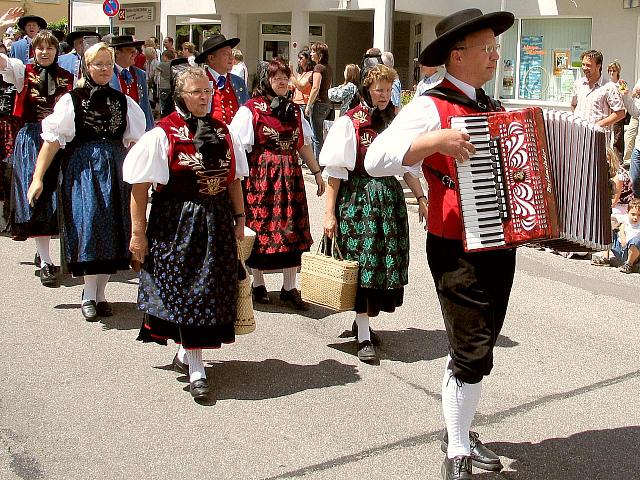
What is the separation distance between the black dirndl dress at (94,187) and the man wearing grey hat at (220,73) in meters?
1.22

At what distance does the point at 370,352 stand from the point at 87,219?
7.04 feet

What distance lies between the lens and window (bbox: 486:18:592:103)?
1841cm

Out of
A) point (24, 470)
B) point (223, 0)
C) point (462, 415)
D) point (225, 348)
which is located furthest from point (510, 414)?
point (223, 0)

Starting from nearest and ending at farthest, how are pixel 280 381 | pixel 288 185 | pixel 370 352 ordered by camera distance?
pixel 280 381
pixel 370 352
pixel 288 185

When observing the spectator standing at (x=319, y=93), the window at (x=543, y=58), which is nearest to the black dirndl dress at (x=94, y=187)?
the spectator standing at (x=319, y=93)

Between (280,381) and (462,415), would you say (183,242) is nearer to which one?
(280,381)

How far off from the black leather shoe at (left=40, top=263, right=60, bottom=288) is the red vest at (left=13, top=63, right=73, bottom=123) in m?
1.28

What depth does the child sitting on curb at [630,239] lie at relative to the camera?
8047 millimetres

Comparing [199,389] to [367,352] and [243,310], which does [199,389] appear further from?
[367,352]

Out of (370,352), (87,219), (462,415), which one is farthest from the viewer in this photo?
(87,219)

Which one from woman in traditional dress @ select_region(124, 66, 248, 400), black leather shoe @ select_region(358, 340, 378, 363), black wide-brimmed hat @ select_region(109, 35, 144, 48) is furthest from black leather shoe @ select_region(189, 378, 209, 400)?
black wide-brimmed hat @ select_region(109, 35, 144, 48)

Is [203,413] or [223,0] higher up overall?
[223,0]

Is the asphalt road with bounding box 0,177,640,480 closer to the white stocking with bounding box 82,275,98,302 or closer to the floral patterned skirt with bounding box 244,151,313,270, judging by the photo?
the white stocking with bounding box 82,275,98,302

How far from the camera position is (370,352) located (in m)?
5.40
